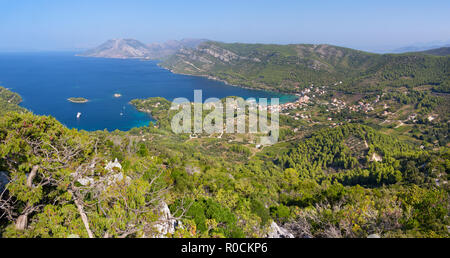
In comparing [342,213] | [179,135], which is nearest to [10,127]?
[342,213]

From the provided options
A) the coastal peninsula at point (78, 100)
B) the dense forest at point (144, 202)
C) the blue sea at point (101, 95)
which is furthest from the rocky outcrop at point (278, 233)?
the coastal peninsula at point (78, 100)

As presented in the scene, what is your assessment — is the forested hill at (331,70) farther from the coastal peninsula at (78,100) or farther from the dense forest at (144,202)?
the dense forest at (144,202)

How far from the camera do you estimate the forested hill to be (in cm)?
11250

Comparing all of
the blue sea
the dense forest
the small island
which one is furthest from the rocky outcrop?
the small island

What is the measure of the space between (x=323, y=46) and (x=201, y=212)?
701 ft

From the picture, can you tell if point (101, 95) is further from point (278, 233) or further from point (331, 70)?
point (331, 70)

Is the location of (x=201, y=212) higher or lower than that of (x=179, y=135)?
higher

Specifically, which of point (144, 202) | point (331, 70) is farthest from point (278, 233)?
point (331, 70)

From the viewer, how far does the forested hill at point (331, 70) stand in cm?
11250

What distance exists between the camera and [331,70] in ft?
523

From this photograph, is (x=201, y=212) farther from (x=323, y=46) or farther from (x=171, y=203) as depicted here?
(x=323, y=46)

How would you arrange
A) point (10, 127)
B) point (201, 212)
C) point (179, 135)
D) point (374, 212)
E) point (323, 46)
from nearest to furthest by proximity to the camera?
point (10, 127) → point (201, 212) → point (374, 212) → point (179, 135) → point (323, 46)

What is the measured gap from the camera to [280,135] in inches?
2694

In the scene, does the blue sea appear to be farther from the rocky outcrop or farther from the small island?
the rocky outcrop
